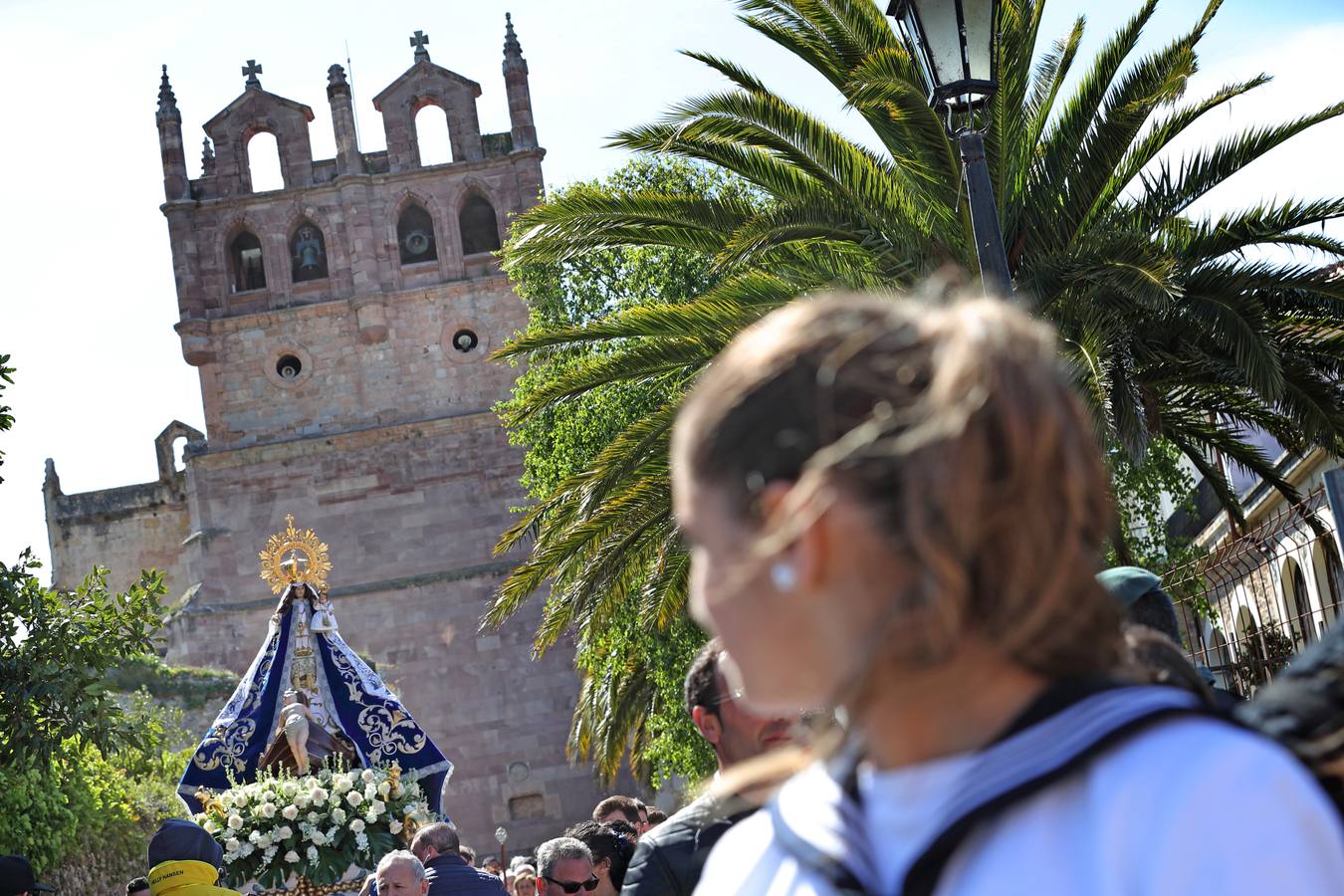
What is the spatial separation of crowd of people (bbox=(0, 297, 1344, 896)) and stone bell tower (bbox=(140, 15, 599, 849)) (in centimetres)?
3074

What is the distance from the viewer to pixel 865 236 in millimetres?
10391

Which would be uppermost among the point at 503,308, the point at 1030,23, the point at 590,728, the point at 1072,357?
the point at 503,308

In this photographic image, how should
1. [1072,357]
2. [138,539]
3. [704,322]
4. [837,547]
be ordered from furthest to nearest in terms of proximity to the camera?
[138,539] < [704,322] < [1072,357] < [837,547]

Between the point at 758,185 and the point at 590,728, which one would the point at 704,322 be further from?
the point at 590,728

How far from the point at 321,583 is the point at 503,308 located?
19186 millimetres

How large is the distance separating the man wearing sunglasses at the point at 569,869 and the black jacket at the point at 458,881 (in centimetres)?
131

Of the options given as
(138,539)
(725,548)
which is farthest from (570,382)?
(138,539)

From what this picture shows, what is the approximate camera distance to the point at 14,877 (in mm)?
6586

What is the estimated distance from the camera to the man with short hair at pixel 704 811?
3682mm

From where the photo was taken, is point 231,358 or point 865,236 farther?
point 231,358

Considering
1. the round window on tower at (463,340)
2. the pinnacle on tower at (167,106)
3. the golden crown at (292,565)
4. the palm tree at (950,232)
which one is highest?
the pinnacle on tower at (167,106)

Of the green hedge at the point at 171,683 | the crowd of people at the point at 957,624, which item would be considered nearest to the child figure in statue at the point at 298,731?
the crowd of people at the point at 957,624

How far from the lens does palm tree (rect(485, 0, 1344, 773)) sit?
9.73 m

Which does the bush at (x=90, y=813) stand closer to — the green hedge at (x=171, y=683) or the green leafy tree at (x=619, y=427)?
the green hedge at (x=171, y=683)
